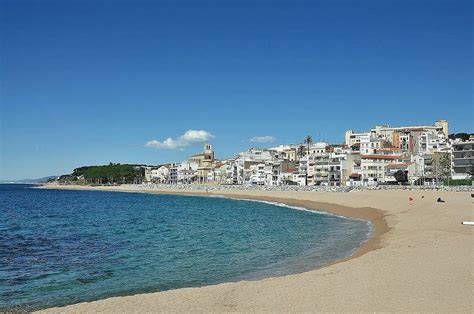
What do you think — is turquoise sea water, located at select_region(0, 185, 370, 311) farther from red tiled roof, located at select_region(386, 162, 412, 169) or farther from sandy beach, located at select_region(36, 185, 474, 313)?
red tiled roof, located at select_region(386, 162, 412, 169)

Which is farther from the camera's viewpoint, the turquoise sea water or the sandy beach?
the turquoise sea water

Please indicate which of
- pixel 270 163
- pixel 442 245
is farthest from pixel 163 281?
pixel 270 163

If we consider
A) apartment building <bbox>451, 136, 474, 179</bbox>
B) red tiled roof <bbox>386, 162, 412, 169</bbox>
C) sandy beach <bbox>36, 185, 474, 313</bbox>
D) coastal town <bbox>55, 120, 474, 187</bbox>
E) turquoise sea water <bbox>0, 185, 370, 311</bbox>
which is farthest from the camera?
red tiled roof <bbox>386, 162, 412, 169</bbox>

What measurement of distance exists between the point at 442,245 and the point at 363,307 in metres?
10.6

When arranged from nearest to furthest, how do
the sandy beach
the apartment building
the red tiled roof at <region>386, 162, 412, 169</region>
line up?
the sandy beach
the apartment building
the red tiled roof at <region>386, 162, 412, 169</region>

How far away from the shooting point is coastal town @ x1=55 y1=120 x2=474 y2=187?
91.3 metres

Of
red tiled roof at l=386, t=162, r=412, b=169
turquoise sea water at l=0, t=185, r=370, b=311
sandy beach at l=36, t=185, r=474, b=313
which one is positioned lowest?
turquoise sea water at l=0, t=185, r=370, b=311

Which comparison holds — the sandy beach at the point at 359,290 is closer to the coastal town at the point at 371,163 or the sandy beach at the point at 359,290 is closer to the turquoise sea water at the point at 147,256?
the turquoise sea water at the point at 147,256

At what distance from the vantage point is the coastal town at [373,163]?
91.3 m

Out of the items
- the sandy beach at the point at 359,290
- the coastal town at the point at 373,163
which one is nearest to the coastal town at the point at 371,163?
the coastal town at the point at 373,163

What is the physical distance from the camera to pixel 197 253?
910 inches

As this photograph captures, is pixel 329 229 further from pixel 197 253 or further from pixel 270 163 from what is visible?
pixel 270 163

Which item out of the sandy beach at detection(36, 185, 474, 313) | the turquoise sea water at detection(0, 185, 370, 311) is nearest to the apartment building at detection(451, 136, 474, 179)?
the turquoise sea water at detection(0, 185, 370, 311)

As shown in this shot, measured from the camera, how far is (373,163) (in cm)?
10375
